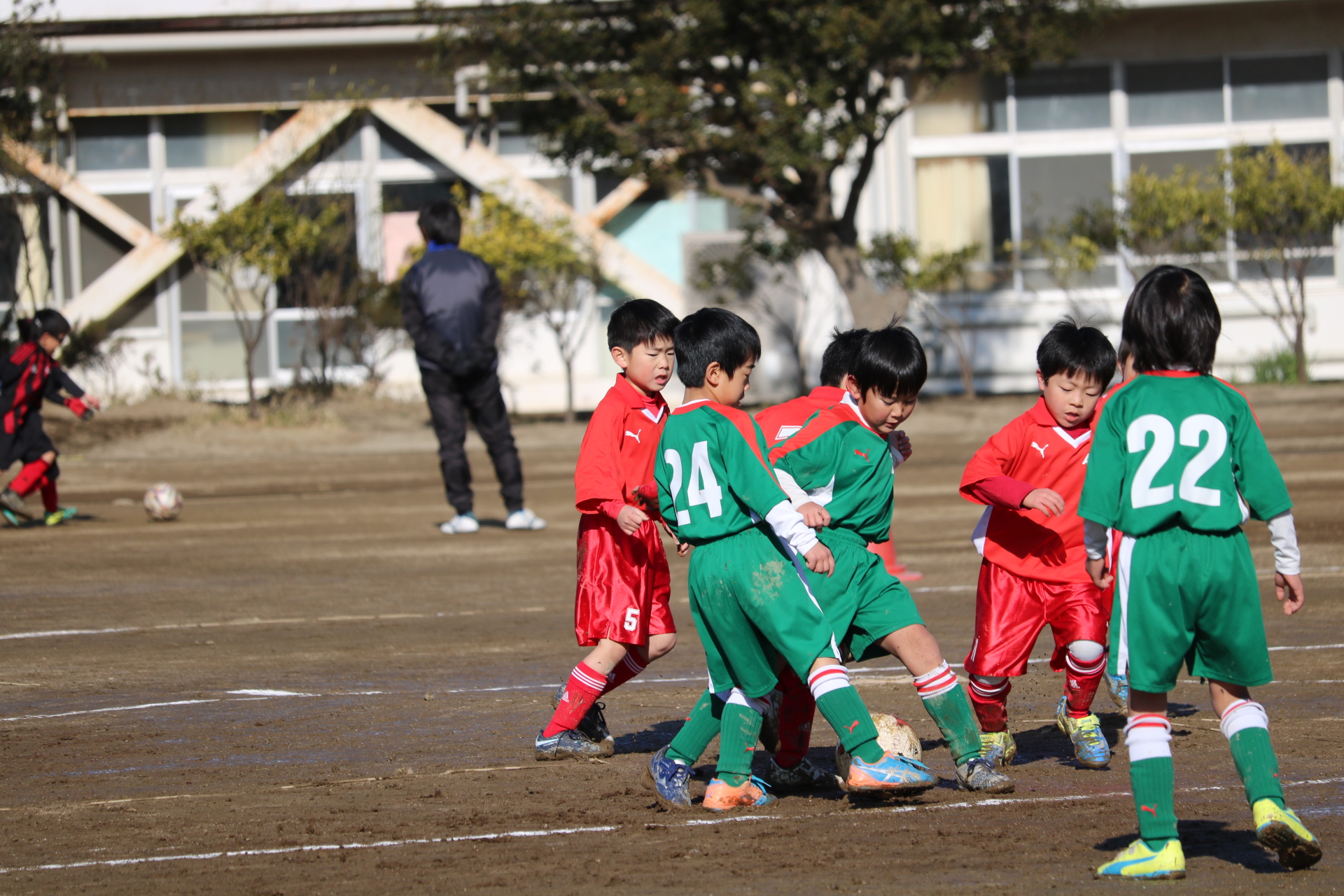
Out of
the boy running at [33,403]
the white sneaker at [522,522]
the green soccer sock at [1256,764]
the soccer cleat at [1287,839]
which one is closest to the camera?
the soccer cleat at [1287,839]

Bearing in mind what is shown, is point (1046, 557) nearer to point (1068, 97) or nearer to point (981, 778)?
point (981, 778)

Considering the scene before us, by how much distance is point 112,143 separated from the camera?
2592 centimetres

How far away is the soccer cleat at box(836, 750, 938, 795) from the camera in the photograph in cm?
422

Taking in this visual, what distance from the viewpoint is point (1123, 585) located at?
387 cm

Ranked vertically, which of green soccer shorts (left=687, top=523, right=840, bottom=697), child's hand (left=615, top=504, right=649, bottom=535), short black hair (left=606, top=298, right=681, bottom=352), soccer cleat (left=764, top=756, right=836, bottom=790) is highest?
short black hair (left=606, top=298, right=681, bottom=352)

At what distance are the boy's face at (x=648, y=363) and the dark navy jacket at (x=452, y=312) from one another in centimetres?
609

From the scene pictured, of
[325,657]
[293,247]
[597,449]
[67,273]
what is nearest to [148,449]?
[293,247]

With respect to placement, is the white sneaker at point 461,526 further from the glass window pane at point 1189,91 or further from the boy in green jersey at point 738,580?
the glass window pane at point 1189,91

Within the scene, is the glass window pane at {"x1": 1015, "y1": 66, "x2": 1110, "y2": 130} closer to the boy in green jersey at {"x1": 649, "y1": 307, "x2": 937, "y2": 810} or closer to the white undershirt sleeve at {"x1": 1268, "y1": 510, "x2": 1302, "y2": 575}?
the boy in green jersey at {"x1": 649, "y1": 307, "x2": 937, "y2": 810}

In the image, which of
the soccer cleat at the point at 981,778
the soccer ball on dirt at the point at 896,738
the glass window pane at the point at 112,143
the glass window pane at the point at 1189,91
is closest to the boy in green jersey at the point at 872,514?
the soccer cleat at the point at 981,778

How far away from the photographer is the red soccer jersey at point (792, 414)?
4.79 meters

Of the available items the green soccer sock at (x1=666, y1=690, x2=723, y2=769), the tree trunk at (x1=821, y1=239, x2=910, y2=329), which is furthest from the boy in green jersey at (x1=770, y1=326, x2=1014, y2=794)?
the tree trunk at (x1=821, y1=239, x2=910, y2=329)

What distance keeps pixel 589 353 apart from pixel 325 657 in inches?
741

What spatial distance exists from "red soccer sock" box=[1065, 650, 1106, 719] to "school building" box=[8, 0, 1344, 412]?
1865cm
